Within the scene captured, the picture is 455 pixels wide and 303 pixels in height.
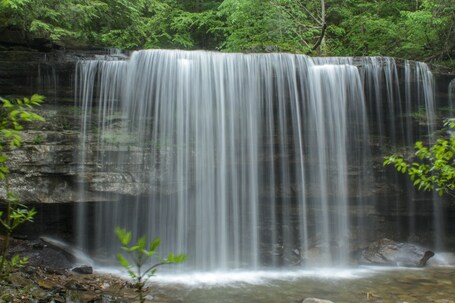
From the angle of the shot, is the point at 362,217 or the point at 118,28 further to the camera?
the point at 118,28

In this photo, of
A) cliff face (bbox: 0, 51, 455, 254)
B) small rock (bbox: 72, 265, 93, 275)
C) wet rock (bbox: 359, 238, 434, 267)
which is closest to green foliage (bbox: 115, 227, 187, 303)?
small rock (bbox: 72, 265, 93, 275)

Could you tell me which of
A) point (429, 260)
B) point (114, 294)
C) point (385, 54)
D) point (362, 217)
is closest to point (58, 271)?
point (114, 294)

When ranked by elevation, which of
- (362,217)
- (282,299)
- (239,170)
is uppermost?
(239,170)

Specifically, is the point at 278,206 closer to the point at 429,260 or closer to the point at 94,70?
the point at 429,260

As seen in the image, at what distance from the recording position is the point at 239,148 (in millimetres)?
10062

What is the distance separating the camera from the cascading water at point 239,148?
378 inches

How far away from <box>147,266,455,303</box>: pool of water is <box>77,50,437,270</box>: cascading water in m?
0.94

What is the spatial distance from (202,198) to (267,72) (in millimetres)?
3516

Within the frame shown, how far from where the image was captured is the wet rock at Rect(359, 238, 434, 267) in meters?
9.73

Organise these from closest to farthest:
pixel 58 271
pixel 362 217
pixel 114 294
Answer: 1. pixel 114 294
2. pixel 58 271
3. pixel 362 217

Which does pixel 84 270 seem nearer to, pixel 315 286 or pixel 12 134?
pixel 315 286

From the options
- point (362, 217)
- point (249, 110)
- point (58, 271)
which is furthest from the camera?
point (362, 217)

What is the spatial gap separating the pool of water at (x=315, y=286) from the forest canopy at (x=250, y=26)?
6197mm

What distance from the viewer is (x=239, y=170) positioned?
10.1 meters
